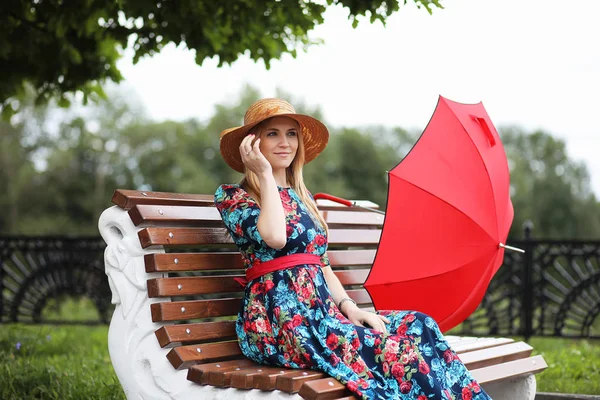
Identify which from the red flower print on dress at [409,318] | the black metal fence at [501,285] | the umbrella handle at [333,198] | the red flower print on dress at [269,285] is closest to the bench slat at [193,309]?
the red flower print on dress at [269,285]

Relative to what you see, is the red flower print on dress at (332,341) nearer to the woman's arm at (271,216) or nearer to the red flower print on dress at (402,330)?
the red flower print on dress at (402,330)

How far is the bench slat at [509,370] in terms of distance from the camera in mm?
3713

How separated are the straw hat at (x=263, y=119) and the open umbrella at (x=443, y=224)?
0.42 m

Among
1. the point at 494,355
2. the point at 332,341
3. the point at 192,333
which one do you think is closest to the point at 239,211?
the point at 192,333

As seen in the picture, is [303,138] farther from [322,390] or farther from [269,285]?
[322,390]

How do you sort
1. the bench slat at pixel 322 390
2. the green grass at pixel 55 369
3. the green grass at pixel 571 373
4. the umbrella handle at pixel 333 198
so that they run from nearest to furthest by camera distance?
the bench slat at pixel 322 390 < the umbrella handle at pixel 333 198 < the green grass at pixel 55 369 < the green grass at pixel 571 373

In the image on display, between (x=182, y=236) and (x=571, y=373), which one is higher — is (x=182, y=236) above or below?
above

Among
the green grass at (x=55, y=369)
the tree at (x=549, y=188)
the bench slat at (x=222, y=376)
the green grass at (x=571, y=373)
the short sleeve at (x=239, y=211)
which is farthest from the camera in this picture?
the tree at (x=549, y=188)

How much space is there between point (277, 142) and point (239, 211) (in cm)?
39

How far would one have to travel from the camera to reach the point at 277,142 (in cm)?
346

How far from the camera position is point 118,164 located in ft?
146

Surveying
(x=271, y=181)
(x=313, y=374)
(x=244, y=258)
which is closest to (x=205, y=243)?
(x=244, y=258)

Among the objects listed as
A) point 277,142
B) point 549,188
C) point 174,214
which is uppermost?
point 549,188

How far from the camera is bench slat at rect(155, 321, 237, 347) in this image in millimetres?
3217
